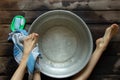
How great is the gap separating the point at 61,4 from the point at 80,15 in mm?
119

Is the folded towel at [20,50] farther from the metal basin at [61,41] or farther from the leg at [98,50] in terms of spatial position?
the leg at [98,50]

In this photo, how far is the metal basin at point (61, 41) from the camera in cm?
164

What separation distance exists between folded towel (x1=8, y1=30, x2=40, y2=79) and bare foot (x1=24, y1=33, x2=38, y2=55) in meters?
0.05

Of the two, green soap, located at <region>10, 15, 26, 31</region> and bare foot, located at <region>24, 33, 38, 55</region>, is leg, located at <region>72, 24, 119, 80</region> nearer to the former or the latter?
bare foot, located at <region>24, 33, 38, 55</region>

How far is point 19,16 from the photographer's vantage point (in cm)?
168

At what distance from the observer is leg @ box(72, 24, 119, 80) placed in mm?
1599

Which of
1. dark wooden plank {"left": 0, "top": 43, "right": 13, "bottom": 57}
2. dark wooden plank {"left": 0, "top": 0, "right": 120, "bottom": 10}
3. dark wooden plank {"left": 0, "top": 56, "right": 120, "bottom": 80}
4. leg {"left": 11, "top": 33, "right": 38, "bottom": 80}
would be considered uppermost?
dark wooden plank {"left": 0, "top": 0, "right": 120, "bottom": 10}

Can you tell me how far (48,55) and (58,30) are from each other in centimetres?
14

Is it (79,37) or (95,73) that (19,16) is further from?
(95,73)

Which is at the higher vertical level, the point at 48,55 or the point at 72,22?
the point at 72,22

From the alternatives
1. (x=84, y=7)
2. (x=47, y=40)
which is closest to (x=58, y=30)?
(x=47, y=40)

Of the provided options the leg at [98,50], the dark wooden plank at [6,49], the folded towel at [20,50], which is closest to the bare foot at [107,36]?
the leg at [98,50]

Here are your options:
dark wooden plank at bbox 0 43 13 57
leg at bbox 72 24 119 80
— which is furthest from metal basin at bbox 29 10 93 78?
dark wooden plank at bbox 0 43 13 57

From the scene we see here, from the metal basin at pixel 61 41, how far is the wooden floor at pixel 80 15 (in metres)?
0.06
